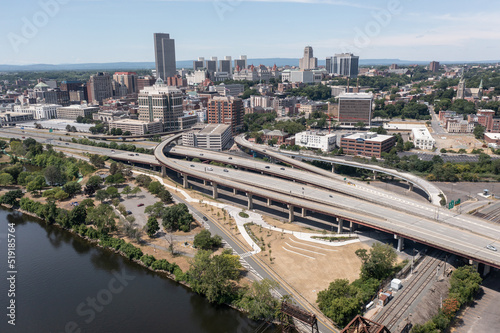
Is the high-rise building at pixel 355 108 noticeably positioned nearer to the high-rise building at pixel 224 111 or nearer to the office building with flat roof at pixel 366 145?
the office building with flat roof at pixel 366 145

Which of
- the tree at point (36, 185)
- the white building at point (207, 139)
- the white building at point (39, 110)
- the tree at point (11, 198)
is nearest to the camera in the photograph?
the tree at point (11, 198)

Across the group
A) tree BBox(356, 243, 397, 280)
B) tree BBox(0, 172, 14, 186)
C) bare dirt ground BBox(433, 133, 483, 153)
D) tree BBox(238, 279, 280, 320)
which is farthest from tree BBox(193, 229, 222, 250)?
bare dirt ground BBox(433, 133, 483, 153)

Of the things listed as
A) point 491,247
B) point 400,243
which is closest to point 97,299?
point 400,243

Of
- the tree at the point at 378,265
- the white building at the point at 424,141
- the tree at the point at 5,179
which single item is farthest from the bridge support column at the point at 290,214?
the white building at the point at 424,141

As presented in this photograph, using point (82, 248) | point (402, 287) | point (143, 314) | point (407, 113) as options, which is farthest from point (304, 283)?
point (407, 113)

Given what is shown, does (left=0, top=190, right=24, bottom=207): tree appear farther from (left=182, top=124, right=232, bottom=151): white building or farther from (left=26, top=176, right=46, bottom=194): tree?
(left=182, top=124, right=232, bottom=151): white building

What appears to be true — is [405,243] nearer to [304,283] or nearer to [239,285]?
[304,283]
